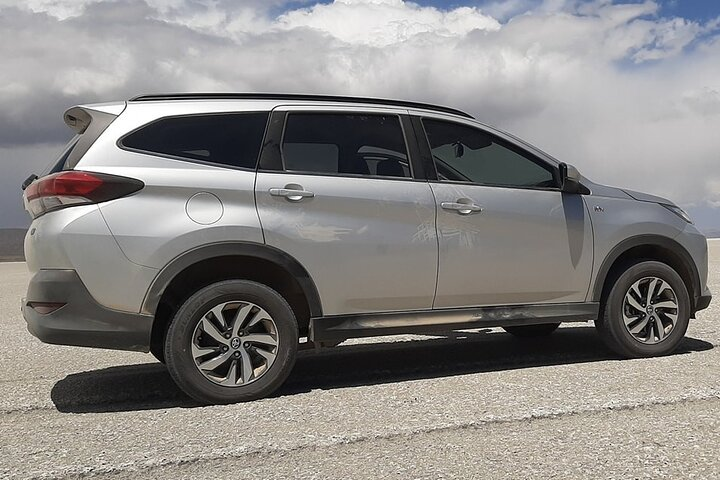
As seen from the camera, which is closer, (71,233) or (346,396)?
(71,233)

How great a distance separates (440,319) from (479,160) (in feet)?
3.99

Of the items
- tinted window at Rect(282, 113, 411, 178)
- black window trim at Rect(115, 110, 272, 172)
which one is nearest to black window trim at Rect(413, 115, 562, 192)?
tinted window at Rect(282, 113, 411, 178)

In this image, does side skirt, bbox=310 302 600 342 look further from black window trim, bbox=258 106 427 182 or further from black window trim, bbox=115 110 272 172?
→ black window trim, bbox=115 110 272 172

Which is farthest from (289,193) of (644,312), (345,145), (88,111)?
(644,312)

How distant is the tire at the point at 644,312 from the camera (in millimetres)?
5473

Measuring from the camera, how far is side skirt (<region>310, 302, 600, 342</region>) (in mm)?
4703

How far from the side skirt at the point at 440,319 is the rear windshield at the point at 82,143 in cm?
175

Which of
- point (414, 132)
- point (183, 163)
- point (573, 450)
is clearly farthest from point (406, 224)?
point (573, 450)

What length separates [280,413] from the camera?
4180 mm

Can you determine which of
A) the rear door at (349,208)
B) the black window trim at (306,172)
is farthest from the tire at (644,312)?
the black window trim at (306,172)

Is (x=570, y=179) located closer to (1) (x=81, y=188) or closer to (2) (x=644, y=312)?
(2) (x=644, y=312)

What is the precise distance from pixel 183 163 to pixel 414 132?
1.66 m

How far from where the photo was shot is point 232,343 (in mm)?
4406

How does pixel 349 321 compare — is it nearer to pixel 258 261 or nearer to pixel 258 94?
pixel 258 261
